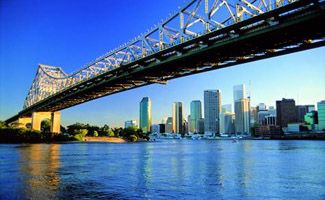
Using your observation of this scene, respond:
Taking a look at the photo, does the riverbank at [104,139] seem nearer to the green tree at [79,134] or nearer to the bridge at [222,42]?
the green tree at [79,134]

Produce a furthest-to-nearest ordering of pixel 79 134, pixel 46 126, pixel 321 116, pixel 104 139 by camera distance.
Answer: pixel 321 116 < pixel 46 126 < pixel 104 139 < pixel 79 134

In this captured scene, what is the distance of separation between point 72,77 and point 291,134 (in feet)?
431

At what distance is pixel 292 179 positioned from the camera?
20406 millimetres

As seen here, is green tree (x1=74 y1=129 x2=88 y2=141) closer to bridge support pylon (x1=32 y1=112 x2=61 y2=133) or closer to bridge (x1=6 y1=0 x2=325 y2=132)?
bridge support pylon (x1=32 y1=112 x2=61 y2=133)

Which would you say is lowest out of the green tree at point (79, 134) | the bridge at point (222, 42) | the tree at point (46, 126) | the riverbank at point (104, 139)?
the riverbank at point (104, 139)

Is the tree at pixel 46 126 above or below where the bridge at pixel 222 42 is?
below

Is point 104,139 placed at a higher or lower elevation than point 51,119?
lower

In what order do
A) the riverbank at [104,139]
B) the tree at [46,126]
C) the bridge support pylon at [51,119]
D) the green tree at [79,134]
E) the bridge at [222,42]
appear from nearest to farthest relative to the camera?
the bridge at [222,42] < the bridge support pylon at [51,119] < the green tree at [79,134] < the riverbank at [104,139] < the tree at [46,126]

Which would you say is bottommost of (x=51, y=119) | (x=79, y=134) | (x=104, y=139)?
(x=104, y=139)

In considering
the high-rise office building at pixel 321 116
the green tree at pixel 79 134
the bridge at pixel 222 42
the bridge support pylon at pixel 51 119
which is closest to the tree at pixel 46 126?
the green tree at pixel 79 134

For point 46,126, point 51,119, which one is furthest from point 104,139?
point 46,126

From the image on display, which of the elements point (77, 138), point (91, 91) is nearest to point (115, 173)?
point (91, 91)

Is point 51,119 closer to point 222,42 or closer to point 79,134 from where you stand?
point 79,134

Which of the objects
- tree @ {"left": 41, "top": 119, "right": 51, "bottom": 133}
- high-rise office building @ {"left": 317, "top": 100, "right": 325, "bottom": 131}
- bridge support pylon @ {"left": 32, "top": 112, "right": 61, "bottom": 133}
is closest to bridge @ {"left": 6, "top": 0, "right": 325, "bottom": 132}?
bridge support pylon @ {"left": 32, "top": 112, "right": 61, "bottom": 133}
